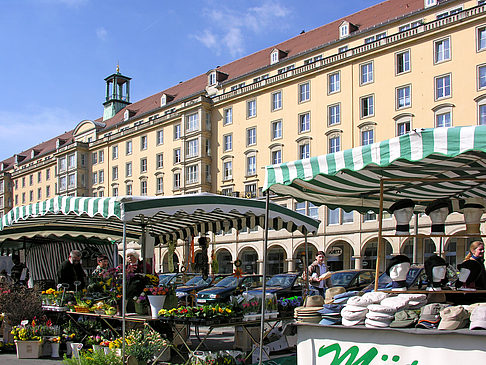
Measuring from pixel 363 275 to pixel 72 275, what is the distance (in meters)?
9.57

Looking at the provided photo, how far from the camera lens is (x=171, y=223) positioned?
12414mm

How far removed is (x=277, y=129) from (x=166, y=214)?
39475mm

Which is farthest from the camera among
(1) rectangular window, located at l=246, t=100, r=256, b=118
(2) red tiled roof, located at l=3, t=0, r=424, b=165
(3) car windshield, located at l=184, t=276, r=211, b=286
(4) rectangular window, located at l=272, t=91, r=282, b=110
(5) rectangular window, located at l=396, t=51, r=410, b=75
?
(1) rectangular window, located at l=246, t=100, r=256, b=118

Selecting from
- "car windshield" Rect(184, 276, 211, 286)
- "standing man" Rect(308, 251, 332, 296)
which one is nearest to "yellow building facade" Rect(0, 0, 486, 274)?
"car windshield" Rect(184, 276, 211, 286)

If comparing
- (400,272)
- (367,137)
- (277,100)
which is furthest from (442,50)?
(400,272)

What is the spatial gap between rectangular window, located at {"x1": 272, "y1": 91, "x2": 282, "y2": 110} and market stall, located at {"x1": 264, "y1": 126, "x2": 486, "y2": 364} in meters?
40.2

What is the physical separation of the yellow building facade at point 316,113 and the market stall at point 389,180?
23833 mm

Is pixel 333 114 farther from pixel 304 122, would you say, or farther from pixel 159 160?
pixel 159 160

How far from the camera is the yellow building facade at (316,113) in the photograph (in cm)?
3722

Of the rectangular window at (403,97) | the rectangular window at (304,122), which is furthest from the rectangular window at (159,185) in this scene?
the rectangular window at (403,97)

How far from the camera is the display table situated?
17.1 ft

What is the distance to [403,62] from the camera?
3994 cm

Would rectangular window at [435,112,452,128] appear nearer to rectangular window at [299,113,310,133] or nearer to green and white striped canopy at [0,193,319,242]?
rectangular window at [299,113,310,133]

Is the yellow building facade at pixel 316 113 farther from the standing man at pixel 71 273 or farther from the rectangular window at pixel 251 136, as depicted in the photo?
the standing man at pixel 71 273
